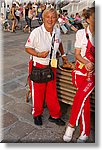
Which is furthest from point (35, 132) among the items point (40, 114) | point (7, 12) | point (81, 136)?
point (7, 12)

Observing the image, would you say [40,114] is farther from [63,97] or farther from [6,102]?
[6,102]

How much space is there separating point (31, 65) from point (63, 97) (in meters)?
0.58

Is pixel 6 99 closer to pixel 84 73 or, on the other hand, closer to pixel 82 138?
pixel 82 138

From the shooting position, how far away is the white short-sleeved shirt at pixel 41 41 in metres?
2.63

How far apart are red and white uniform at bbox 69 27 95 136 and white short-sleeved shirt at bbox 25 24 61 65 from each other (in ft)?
1.29

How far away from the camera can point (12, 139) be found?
2.72 meters

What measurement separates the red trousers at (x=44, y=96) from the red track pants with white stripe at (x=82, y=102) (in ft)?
1.52

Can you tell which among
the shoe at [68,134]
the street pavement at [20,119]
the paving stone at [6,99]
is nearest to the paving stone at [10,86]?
the street pavement at [20,119]

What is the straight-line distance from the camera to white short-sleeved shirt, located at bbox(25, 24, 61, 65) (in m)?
2.63

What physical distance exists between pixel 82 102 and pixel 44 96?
0.64m

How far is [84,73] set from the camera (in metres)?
2.45

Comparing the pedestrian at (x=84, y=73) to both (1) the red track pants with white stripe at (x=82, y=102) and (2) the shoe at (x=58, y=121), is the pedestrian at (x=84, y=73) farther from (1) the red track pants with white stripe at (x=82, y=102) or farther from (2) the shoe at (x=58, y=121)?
(2) the shoe at (x=58, y=121)

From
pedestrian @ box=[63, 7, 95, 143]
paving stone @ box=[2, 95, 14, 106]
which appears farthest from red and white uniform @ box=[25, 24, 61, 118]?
paving stone @ box=[2, 95, 14, 106]

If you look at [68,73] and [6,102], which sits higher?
[68,73]
